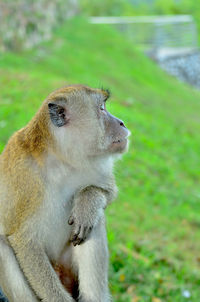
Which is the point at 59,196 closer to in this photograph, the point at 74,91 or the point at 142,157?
the point at 74,91

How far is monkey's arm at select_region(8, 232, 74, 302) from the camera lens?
2943 mm

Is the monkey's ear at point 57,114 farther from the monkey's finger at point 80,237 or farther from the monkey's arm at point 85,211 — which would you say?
the monkey's finger at point 80,237

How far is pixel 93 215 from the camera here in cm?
306

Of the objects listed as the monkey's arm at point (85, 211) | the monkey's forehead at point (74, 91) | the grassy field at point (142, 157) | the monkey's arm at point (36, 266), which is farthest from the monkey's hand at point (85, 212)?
the grassy field at point (142, 157)

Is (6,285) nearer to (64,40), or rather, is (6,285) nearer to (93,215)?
(93,215)

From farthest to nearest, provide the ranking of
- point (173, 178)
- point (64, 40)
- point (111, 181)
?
point (64, 40) → point (173, 178) → point (111, 181)

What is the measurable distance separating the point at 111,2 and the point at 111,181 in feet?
124

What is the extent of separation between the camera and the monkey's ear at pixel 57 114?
3008 millimetres

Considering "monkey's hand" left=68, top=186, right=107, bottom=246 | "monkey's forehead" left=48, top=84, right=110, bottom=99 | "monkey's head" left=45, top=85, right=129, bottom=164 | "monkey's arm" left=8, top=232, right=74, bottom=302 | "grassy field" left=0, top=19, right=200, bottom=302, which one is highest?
"monkey's forehead" left=48, top=84, right=110, bottom=99

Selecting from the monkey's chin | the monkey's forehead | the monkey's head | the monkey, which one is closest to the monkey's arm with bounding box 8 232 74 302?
the monkey

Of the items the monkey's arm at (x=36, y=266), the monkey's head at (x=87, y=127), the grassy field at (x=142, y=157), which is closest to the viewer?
the monkey's arm at (x=36, y=266)

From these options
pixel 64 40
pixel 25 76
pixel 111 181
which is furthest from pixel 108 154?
pixel 64 40

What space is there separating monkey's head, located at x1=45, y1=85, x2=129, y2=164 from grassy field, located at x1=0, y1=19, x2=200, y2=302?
1136mm

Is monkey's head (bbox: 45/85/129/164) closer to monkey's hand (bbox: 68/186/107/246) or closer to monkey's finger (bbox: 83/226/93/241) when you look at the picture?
monkey's hand (bbox: 68/186/107/246)
